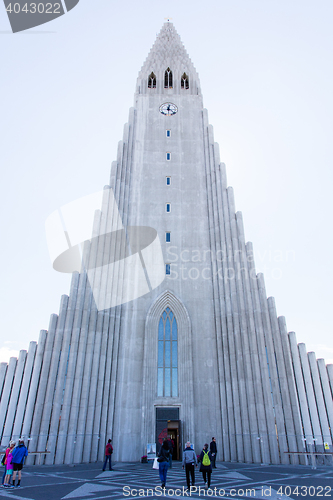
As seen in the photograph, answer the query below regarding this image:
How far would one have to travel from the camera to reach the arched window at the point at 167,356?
2712 centimetres

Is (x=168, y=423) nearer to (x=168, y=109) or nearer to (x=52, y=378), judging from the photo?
(x=52, y=378)

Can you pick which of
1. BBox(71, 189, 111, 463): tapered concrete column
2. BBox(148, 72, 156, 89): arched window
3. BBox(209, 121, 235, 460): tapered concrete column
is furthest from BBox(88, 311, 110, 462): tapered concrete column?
BBox(148, 72, 156, 89): arched window

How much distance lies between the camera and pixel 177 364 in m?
28.0

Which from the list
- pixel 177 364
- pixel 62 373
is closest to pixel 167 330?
pixel 177 364

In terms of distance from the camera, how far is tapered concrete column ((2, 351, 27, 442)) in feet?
82.4

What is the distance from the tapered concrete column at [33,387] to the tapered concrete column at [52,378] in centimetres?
101

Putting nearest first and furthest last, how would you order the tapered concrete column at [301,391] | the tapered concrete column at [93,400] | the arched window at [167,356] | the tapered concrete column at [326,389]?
1. the tapered concrete column at [93,400]
2. the tapered concrete column at [301,391]
3. the tapered concrete column at [326,389]
4. the arched window at [167,356]

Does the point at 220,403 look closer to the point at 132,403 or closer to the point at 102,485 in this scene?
the point at 132,403

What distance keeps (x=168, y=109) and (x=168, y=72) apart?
25.5ft

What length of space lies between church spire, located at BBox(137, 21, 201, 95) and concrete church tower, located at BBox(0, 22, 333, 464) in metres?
14.4

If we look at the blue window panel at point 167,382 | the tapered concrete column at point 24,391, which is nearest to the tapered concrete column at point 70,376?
the tapered concrete column at point 24,391

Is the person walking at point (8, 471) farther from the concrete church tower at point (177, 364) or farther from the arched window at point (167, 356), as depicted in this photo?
the arched window at point (167, 356)

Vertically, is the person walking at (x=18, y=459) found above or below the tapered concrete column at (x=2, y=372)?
below

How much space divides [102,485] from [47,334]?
630 inches
